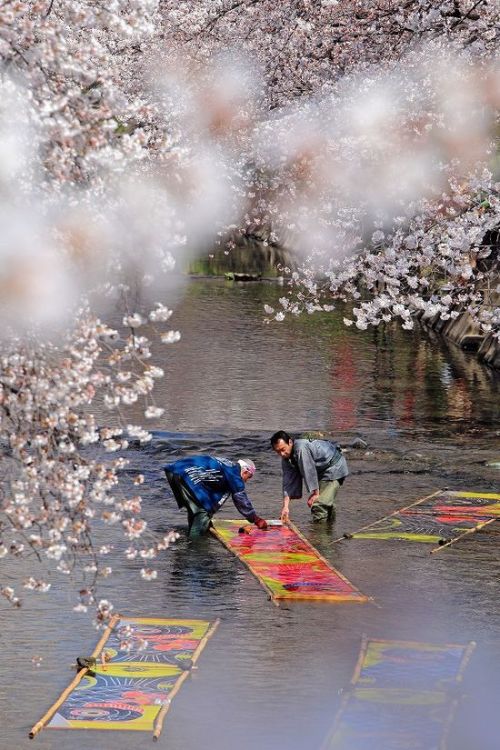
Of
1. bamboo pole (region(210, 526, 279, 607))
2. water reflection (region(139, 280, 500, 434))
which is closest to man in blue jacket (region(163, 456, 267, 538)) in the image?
bamboo pole (region(210, 526, 279, 607))

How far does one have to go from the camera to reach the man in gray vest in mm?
17422

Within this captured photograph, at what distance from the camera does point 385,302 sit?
2273 centimetres

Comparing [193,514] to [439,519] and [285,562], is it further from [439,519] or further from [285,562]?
[439,519]

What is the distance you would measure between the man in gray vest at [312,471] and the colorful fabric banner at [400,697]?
461 cm

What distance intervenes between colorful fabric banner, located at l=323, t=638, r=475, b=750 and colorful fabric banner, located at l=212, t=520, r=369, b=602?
166 cm

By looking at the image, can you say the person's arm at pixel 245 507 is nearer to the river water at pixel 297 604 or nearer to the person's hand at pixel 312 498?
the river water at pixel 297 604

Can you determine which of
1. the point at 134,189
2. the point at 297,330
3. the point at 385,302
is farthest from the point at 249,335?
the point at 134,189

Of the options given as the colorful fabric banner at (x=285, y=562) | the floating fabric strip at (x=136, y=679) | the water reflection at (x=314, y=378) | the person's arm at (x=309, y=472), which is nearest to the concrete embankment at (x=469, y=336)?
the water reflection at (x=314, y=378)

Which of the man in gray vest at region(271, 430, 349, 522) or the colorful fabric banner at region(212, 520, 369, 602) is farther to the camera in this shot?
the man in gray vest at region(271, 430, 349, 522)

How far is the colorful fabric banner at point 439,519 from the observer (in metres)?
17.3

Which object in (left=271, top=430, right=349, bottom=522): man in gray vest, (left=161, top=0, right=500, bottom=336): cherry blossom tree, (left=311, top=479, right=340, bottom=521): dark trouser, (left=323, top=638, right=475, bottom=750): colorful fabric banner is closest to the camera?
(left=323, top=638, right=475, bottom=750): colorful fabric banner

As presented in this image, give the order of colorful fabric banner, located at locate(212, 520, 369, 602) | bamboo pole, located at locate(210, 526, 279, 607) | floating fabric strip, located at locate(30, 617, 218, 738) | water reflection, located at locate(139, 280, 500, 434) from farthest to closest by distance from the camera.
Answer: water reflection, located at locate(139, 280, 500, 434) < colorful fabric banner, located at locate(212, 520, 369, 602) < bamboo pole, located at locate(210, 526, 279, 607) < floating fabric strip, located at locate(30, 617, 218, 738)

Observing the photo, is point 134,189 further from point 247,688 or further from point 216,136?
point 216,136

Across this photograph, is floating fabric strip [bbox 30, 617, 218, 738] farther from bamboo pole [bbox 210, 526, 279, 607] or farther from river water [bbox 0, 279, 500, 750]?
bamboo pole [bbox 210, 526, 279, 607]
